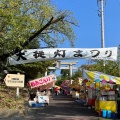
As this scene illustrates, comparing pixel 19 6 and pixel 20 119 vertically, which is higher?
pixel 19 6

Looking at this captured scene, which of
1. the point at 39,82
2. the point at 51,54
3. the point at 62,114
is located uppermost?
the point at 51,54

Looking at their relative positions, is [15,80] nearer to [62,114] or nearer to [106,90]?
[62,114]

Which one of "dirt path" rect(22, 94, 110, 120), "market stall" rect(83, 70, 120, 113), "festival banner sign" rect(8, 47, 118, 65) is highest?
"festival banner sign" rect(8, 47, 118, 65)

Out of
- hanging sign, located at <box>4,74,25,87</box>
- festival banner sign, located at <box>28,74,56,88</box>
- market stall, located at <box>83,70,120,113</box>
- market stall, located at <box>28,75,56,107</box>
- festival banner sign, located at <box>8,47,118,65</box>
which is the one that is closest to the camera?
festival banner sign, located at <box>8,47,118,65</box>

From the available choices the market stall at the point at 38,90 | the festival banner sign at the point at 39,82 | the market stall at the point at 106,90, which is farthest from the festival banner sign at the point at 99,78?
the festival banner sign at the point at 39,82

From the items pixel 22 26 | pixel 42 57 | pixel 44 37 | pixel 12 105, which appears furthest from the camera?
pixel 44 37

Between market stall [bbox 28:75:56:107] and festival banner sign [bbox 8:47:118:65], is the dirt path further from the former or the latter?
festival banner sign [bbox 8:47:118:65]

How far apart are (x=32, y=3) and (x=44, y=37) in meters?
4.04

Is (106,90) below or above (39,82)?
below

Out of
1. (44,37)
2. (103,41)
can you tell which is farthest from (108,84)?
(103,41)

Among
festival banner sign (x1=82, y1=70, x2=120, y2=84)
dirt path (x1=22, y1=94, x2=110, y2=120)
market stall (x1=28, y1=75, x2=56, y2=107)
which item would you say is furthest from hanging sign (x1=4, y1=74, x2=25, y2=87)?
festival banner sign (x1=82, y1=70, x2=120, y2=84)

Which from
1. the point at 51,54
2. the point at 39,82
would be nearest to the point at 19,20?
the point at 51,54

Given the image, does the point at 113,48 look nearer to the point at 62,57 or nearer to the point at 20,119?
the point at 62,57

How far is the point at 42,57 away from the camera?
1535 cm
